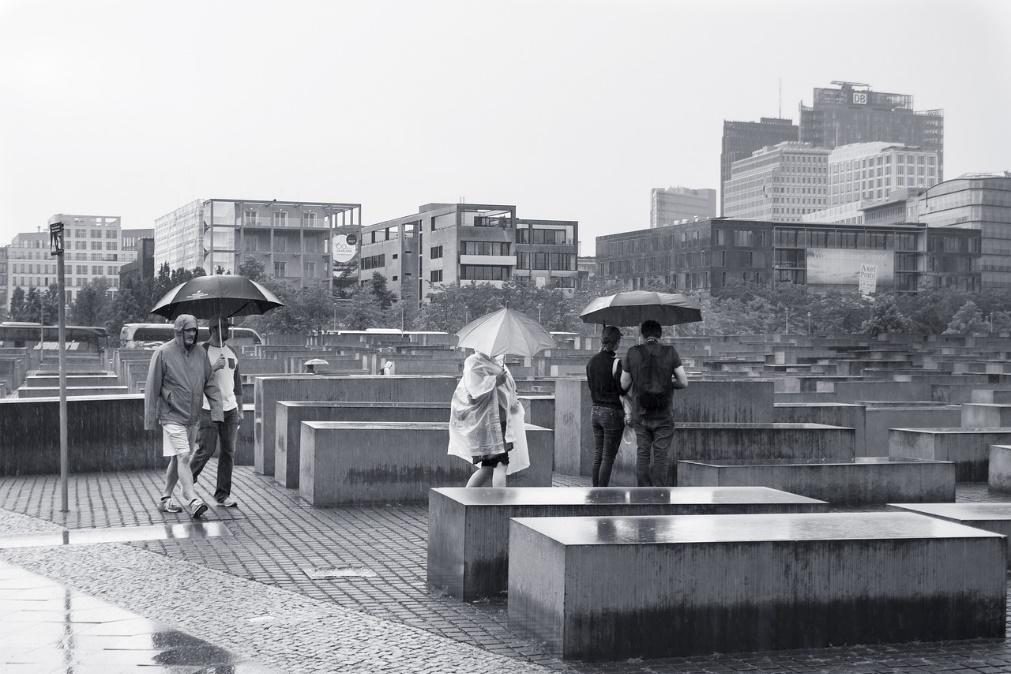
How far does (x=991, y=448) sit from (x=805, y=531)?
8.88 meters

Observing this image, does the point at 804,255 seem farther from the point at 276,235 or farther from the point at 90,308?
the point at 90,308

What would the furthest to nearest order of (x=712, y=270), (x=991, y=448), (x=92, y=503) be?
(x=712, y=270), (x=991, y=448), (x=92, y=503)

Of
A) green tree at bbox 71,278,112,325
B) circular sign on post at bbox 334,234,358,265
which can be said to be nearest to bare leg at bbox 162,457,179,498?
circular sign on post at bbox 334,234,358,265

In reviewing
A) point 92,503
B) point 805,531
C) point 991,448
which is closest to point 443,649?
point 805,531

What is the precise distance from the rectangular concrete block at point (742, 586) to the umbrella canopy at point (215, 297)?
20.0ft

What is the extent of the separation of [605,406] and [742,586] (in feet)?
18.2

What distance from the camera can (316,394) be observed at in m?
18.1

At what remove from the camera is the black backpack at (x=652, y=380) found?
11.6 m

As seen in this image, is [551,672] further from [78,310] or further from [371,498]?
[78,310]

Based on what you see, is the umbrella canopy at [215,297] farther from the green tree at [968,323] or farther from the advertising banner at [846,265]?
the advertising banner at [846,265]

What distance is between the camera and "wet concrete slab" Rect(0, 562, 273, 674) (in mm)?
6297

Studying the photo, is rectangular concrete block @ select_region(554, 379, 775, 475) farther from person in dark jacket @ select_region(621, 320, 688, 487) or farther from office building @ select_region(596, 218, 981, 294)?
office building @ select_region(596, 218, 981, 294)

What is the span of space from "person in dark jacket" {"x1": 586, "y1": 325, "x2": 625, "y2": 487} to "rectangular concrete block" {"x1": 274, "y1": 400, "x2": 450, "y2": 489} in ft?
12.2

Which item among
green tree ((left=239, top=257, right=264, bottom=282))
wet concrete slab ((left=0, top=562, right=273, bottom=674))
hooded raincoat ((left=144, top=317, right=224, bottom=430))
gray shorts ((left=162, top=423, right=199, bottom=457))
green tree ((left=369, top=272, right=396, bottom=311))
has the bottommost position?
wet concrete slab ((left=0, top=562, right=273, bottom=674))
